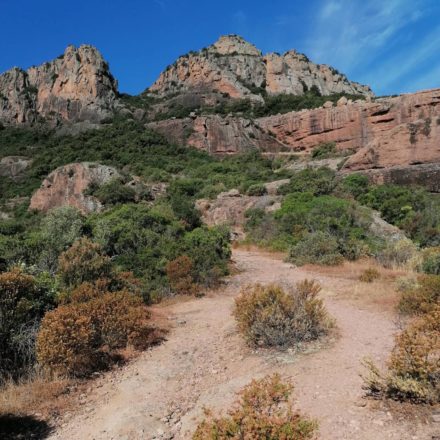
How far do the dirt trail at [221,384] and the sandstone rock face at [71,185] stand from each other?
21168 millimetres

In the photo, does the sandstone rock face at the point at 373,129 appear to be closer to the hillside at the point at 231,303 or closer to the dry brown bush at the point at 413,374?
the hillside at the point at 231,303

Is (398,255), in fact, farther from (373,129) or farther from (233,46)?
(233,46)

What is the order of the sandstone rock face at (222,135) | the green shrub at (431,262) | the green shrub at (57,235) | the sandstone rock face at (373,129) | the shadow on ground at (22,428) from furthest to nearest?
the sandstone rock face at (222,135)
the sandstone rock face at (373,129)
the green shrub at (57,235)
the green shrub at (431,262)
the shadow on ground at (22,428)

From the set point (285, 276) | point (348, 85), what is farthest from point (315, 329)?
point (348, 85)

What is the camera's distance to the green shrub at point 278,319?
6043 millimetres

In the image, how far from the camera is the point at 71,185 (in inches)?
1115

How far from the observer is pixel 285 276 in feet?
38.2

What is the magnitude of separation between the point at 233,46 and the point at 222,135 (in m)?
41.0

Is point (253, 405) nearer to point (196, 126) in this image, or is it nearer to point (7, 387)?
point (7, 387)

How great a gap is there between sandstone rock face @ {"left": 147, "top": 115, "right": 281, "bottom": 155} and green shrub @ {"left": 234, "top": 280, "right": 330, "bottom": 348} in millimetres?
39673

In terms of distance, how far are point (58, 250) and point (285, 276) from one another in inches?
269

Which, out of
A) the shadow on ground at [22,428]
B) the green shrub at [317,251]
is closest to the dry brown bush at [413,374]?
the shadow on ground at [22,428]

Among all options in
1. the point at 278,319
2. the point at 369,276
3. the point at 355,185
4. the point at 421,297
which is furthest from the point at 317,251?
the point at 355,185

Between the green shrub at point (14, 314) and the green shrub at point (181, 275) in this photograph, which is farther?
the green shrub at point (181, 275)
